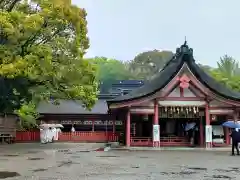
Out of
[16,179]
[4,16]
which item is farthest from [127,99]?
[16,179]

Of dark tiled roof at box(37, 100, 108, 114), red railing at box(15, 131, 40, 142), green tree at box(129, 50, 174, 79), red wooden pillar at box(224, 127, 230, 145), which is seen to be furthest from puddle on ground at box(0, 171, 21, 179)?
green tree at box(129, 50, 174, 79)

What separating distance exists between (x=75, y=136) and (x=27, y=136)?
4835 millimetres

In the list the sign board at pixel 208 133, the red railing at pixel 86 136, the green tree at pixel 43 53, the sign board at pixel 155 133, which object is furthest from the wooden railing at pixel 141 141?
the red railing at pixel 86 136

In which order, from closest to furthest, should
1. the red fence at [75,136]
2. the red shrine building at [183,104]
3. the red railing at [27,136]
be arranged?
1. the red shrine building at [183,104]
2. the red railing at [27,136]
3. the red fence at [75,136]

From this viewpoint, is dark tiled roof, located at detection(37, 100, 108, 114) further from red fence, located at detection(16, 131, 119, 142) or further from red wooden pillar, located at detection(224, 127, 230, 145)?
red wooden pillar, located at detection(224, 127, 230, 145)

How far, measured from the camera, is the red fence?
39.4 meters

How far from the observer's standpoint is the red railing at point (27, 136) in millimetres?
39312

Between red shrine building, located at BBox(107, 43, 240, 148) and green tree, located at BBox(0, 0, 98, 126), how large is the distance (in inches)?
140

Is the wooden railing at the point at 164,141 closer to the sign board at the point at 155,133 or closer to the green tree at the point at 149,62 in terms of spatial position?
the sign board at the point at 155,133

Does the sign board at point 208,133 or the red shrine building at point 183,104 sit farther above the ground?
the red shrine building at point 183,104

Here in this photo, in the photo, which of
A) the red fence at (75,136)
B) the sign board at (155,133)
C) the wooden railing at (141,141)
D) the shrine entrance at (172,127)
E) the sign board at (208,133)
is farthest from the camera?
the red fence at (75,136)

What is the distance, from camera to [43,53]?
25.7 meters

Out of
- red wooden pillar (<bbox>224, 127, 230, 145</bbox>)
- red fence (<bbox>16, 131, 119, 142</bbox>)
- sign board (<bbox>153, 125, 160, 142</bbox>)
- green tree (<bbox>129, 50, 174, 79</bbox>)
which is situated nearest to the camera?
sign board (<bbox>153, 125, 160, 142</bbox>)

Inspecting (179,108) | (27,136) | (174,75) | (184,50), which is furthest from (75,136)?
(174,75)
